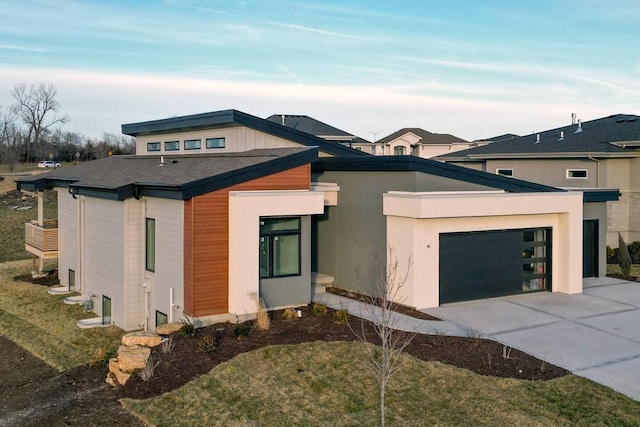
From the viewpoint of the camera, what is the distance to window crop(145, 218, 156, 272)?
1656cm

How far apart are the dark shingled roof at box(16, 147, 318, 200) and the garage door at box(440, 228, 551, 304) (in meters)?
4.70

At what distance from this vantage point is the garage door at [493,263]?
17047 mm

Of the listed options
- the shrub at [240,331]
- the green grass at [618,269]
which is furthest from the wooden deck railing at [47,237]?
the green grass at [618,269]

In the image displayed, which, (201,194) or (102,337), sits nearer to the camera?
(201,194)

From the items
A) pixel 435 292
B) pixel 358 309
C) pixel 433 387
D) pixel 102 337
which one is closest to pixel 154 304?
pixel 102 337

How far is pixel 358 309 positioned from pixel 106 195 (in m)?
7.44

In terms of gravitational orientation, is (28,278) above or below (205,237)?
below

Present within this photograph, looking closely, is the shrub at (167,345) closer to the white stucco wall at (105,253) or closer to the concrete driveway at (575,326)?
the white stucco wall at (105,253)

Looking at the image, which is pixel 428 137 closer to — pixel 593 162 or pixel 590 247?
pixel 593 162

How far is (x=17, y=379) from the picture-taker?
13562mm

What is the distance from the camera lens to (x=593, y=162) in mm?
27094

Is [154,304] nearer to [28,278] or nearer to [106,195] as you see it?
[106,195]

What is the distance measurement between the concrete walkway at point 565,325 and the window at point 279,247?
171cm

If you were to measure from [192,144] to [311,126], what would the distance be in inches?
514
